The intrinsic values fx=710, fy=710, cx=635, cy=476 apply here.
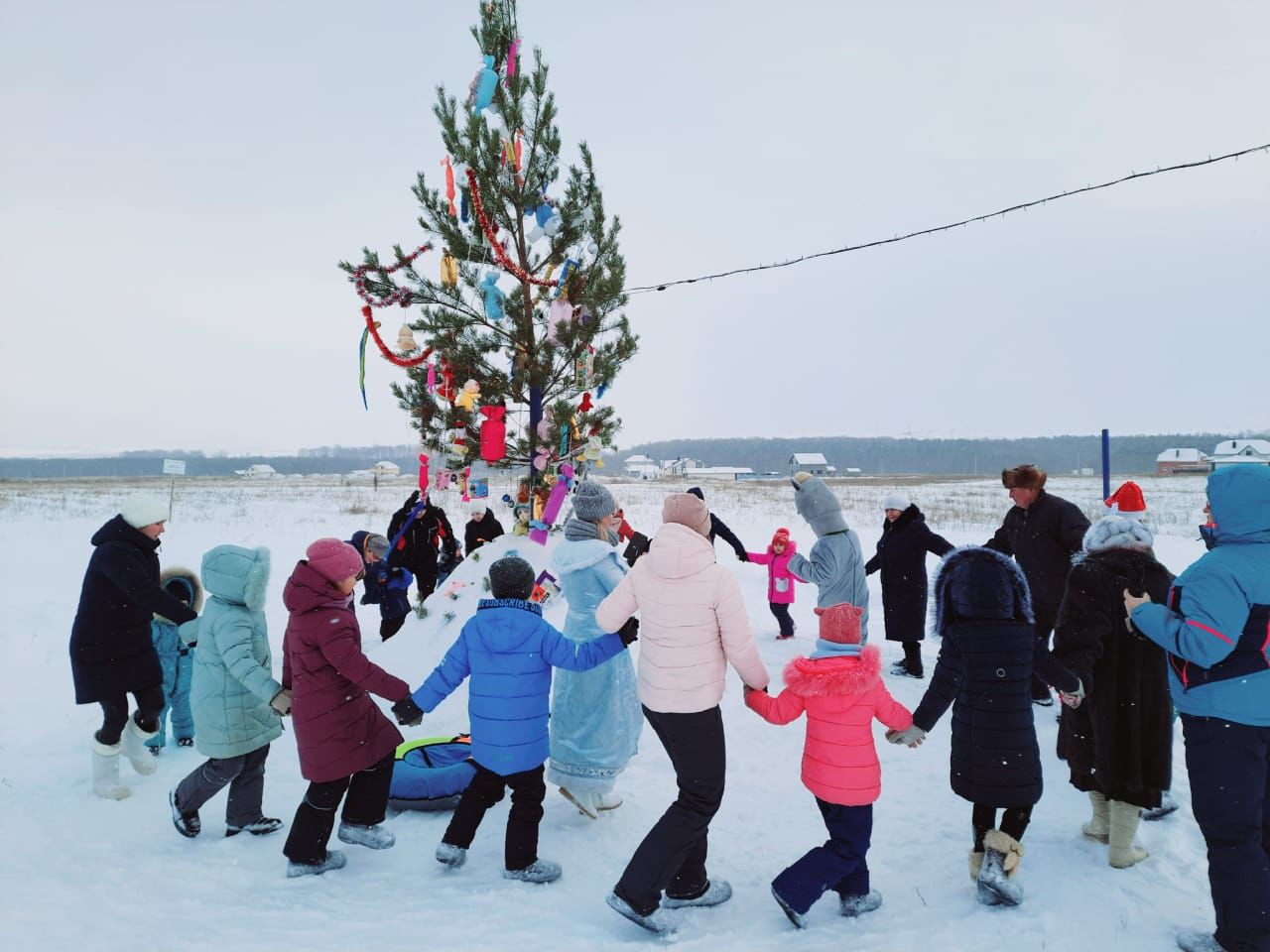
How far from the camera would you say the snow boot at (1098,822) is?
12.7 feet

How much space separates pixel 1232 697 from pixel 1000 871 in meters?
1.24

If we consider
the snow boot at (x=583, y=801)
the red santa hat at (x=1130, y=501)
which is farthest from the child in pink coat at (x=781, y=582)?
the snow boot at (x=583, y=801)

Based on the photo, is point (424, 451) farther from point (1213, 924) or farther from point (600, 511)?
point (1213, 924)

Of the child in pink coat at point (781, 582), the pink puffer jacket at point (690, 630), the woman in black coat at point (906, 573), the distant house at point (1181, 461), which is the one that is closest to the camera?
the pink puffer jacket at point (690, 630)

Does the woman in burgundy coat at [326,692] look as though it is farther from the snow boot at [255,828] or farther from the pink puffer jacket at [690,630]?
the pink puffer jacket at [690,630]

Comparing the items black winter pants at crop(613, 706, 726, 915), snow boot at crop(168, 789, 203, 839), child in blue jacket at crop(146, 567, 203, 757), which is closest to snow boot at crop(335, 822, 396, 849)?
snow boot at crop(168, 789, 203, 839)

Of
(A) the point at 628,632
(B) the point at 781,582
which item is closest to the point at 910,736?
(A) the point at 628,632

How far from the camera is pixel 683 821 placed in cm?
330

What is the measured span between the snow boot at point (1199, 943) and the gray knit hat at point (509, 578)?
3.26m

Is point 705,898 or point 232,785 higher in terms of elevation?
point 232,785

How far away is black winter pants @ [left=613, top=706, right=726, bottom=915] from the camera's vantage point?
322cm

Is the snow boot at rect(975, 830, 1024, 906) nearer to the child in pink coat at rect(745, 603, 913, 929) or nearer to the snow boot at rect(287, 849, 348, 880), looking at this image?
the child in pink coat at rect(745, 603, 913, 929)

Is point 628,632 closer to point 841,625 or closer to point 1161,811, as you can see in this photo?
point 841,625

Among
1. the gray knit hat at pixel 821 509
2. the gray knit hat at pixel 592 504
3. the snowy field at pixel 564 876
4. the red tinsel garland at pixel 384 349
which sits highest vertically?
the red tinsel garland at pixel 384 349
